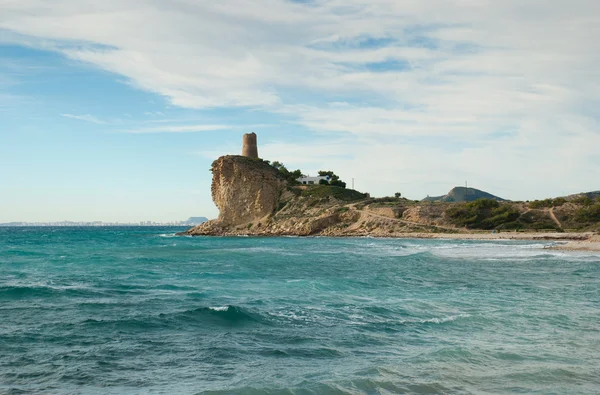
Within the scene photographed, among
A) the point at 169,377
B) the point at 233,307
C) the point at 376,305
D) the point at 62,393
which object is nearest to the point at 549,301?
the point at 376,305

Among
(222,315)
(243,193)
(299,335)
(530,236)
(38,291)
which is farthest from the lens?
(243,193)

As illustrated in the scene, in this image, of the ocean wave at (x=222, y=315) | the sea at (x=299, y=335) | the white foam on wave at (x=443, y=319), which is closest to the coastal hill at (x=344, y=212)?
the sea at (x=299, y=335)

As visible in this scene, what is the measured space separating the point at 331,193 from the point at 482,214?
26.5 meters

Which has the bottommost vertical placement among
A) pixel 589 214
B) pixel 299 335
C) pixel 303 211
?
pixel 299 335

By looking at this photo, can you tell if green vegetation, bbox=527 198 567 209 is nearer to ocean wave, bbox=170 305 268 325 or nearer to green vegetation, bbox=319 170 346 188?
green vegetation, bbox=319 170 346 188

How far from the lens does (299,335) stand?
38.8 feet

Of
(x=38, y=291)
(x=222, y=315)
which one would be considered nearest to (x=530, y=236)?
(x=222, y=315)

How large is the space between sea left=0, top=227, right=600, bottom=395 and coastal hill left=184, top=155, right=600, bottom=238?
165 feet

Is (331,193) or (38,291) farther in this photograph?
(331,193)

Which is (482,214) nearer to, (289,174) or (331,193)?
(331,193)

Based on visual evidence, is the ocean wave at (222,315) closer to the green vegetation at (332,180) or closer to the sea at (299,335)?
the sea at (299,335)

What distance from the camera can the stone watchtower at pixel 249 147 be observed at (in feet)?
342

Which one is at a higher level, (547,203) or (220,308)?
(547,203)

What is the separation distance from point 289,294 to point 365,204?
68466mm
